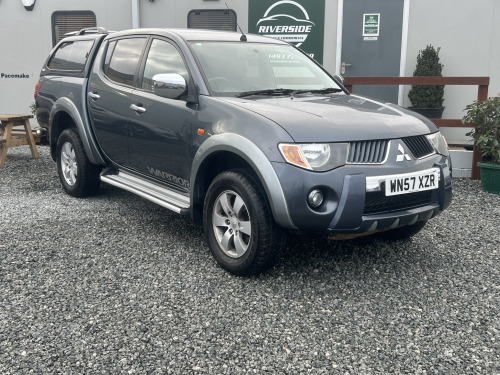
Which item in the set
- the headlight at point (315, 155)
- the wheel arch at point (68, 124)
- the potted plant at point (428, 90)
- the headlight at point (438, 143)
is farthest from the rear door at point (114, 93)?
the potted plant at point (428, 90)

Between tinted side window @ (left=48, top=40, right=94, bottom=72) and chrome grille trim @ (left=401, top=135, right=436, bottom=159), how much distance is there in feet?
11.4

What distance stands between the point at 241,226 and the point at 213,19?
635 centimetres

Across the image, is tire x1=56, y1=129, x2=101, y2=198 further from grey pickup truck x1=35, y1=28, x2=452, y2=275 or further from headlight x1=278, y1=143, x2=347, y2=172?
headlight x1=278, y1=143, x2=347, y2=172

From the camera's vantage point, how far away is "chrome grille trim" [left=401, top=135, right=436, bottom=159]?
3.73m

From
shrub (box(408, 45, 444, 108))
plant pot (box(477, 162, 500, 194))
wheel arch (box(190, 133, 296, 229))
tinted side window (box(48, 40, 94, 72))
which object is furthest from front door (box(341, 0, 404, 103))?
wheel arch (box(190, 133, 296, 229))

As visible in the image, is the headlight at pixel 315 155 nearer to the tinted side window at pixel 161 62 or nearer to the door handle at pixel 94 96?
the tinted side window at pixel 161 62

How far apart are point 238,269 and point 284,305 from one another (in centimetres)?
46

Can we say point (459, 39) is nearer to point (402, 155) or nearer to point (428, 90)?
point (428, 90)

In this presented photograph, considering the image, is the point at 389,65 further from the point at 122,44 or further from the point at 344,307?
the point at 344,307

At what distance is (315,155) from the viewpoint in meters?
3.44

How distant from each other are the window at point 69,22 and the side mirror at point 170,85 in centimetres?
639

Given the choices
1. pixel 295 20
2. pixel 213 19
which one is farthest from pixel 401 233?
pixel 213 19

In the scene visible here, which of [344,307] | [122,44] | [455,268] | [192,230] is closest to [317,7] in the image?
[122,44]

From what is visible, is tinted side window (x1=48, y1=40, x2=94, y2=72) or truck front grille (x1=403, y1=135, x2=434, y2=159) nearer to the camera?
truck front grille (x1=403, y1=135, x2=434, y2=159)
